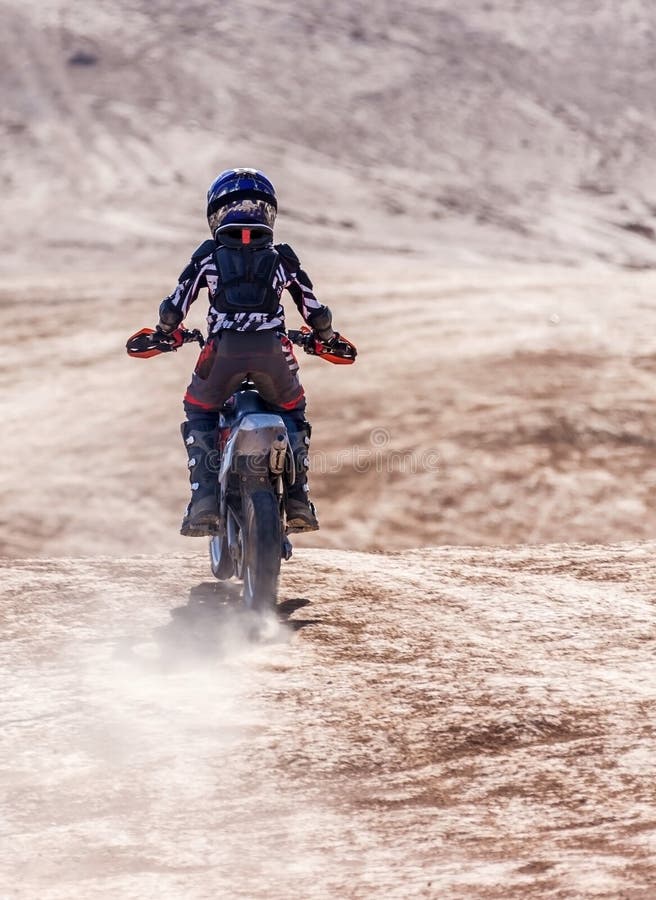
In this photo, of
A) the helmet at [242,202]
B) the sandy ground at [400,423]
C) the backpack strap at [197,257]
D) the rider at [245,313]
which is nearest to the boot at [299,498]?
the rider at [245,313]

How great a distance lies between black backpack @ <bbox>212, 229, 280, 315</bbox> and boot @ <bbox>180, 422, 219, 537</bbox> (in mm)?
720

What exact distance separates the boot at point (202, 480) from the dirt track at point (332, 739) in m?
0.39

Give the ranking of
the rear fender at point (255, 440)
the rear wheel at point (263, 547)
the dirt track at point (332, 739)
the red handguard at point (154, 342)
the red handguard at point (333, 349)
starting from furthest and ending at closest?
the red handguard at point (333, 349)
the red handguard at point (154, 342)
the rear fender at point (255, 440)
the rear wheel at point (263, 547)
the dirt track at point (332, 739)

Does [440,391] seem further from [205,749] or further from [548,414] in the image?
[205,749]

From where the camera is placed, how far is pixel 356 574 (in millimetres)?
6453

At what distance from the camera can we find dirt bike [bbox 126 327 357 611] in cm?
538

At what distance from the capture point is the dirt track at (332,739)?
325 cm

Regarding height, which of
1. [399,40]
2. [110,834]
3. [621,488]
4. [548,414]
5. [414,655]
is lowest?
[110,834]

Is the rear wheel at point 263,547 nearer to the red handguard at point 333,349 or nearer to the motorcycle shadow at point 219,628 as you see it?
the motorcycle shadow at point 219,628

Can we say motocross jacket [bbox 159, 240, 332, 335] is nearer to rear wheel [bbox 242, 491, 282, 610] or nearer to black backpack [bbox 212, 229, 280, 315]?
black backpack [bbox 212, 229, 280, 315]

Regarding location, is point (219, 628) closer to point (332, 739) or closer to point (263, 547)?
point (263, 547)

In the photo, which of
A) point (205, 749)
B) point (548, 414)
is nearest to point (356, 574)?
point (205, 749)

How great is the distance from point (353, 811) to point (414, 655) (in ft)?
4.87

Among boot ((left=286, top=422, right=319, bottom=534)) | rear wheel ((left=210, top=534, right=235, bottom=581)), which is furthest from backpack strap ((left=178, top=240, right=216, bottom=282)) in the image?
rear wheel ((left=210, top=534, right=235, bottom=581))
